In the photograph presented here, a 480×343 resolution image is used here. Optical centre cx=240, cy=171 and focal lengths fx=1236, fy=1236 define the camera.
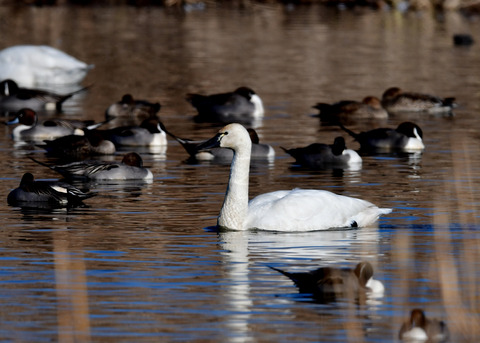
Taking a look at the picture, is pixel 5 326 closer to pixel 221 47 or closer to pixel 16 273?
pixel 16 273

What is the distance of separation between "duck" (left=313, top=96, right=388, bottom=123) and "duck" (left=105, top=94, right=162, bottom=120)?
3560 millimetres

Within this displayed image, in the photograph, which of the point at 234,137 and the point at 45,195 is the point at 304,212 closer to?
the point at 234,137

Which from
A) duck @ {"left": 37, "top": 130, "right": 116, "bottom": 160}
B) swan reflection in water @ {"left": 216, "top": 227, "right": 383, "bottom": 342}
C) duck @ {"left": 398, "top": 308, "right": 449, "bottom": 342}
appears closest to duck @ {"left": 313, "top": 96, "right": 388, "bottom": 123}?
duck @ {"left": 37, "top": 130, "right": 116, "bottom": 160}

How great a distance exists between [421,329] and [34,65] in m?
26.2

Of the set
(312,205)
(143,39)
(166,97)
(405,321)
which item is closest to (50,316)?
(405,321)

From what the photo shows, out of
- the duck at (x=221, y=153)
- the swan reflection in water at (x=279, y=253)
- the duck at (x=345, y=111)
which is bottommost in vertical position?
the swan reflection in water at (x=279, y=253)

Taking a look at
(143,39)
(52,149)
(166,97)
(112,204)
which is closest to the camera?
(112,204)

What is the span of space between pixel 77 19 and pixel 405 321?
48.3 m

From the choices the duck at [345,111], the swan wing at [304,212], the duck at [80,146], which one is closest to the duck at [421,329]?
the swan wing at [304,212]

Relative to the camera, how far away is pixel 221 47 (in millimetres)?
44375

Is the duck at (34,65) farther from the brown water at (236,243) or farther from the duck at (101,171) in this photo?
the duck at (101,171)

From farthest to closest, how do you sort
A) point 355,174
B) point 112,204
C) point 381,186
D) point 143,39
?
point 143,39
point 355,174
point 381,186
point 112,204

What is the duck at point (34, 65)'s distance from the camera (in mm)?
33938

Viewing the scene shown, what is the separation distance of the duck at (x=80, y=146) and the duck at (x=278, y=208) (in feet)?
23.6
